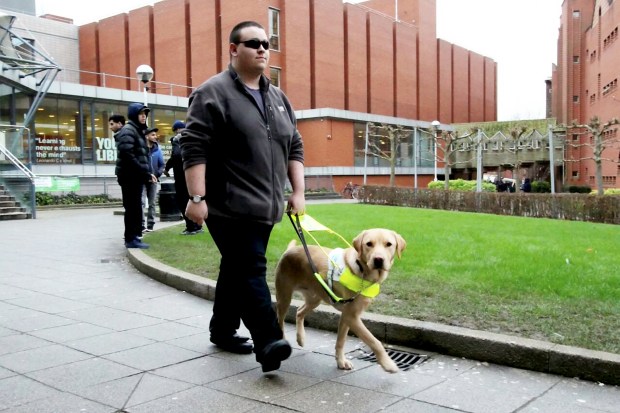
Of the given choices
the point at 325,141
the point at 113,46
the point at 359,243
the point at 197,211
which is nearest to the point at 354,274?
the point at 359,243

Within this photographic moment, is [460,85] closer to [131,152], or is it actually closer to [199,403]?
[131,152]

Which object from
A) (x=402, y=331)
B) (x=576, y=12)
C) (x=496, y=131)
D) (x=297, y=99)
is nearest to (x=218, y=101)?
(x=402, y=331)

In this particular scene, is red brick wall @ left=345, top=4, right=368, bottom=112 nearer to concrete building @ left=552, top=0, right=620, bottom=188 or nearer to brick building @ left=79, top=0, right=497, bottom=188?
brick building @ left=79, top=0, right=497, bottom=188

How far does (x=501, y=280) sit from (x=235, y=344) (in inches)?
131

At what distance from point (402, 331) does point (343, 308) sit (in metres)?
0.96

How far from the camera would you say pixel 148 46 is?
49781 millimetres

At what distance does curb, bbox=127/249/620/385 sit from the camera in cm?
404

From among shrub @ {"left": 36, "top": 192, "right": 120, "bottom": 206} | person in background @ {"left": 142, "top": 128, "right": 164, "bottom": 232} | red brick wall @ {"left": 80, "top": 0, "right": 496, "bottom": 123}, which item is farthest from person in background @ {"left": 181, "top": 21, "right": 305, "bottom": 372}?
red brick wall @ {"left": 80, "top": 0, "right": 496, "bottom": 123}

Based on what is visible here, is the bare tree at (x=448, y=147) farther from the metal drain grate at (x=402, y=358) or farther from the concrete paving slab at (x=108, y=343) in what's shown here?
the concrete paving slab at (x=108, y=343)

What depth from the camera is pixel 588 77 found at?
56469 mm

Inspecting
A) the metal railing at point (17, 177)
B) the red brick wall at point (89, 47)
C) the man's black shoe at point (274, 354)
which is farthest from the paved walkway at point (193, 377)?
the red brick wall at point (89, 47)

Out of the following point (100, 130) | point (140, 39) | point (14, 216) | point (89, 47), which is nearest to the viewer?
point (14, 216)

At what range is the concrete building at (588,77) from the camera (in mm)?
44031

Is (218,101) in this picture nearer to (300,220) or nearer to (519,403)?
(300,220)
